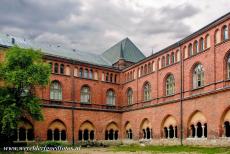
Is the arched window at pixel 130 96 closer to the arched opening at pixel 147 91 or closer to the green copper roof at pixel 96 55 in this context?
the arched opening at pixel 147 91

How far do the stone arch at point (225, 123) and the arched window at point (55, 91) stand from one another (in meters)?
20.0

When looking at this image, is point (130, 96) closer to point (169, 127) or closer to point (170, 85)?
point (170, 85)

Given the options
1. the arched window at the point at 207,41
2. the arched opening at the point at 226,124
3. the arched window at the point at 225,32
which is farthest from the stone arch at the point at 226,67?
the arched opening at the point at 226,124

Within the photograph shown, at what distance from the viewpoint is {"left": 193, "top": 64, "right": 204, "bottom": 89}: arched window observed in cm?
3214

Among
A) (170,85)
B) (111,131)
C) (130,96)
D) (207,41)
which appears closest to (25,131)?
(111,131)

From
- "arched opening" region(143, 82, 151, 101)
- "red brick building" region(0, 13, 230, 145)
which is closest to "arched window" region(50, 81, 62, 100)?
"red brick building" region(0, 13, 230, 145)

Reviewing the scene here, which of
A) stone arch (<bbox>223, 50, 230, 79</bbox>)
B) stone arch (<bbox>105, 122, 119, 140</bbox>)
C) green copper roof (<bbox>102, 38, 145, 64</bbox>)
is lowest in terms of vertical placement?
stone arch (<bbox>105, 122, 119, 140</bbox>)

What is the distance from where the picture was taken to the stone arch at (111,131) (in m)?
44.0

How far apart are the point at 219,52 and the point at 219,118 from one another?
5.75 metres

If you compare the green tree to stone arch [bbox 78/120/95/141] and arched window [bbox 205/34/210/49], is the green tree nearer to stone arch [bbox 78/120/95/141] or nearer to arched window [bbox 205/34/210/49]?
stone arch [bbox 78/120/95/141]

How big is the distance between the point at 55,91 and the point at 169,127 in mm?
14136

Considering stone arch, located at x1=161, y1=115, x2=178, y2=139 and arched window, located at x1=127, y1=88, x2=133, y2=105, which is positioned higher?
arched window, located at x1=127, y1=88, x2=133, y2=105

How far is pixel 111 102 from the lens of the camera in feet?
149

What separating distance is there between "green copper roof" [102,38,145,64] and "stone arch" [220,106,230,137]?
23294mm
